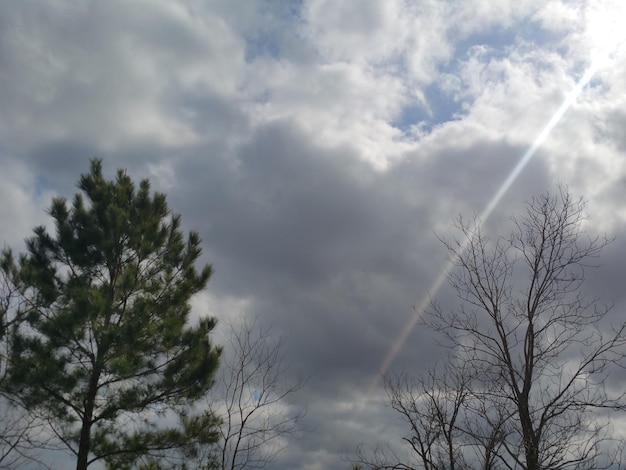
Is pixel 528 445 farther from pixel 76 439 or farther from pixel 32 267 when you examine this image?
pixel 32 267

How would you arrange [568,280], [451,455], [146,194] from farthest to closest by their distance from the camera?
[146,194]
[451,455]
[568,280]

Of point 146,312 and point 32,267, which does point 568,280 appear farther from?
point 32,267

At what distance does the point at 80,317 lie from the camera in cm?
1418

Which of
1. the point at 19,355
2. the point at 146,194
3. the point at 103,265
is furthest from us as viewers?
the point at 146,194

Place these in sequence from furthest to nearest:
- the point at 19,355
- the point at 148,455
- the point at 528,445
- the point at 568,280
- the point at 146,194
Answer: the point at 146,194 → the point at 148,455 → the point at 19,355 → the point at 568,280 → the point at 528,445

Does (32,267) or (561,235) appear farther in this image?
(32,267)

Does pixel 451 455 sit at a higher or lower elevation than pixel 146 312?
lower

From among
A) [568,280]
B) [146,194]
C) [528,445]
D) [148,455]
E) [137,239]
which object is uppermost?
[146,194]

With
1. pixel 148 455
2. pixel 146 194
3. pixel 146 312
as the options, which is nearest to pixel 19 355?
pixel 146 312

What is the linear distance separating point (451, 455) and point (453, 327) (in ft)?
7.05

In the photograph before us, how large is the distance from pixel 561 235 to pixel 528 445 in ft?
10.8

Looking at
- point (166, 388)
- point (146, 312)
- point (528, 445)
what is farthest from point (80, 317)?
point (528, 445)

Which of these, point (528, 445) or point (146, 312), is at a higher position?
point (146, 312)

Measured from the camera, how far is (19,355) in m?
14.2
